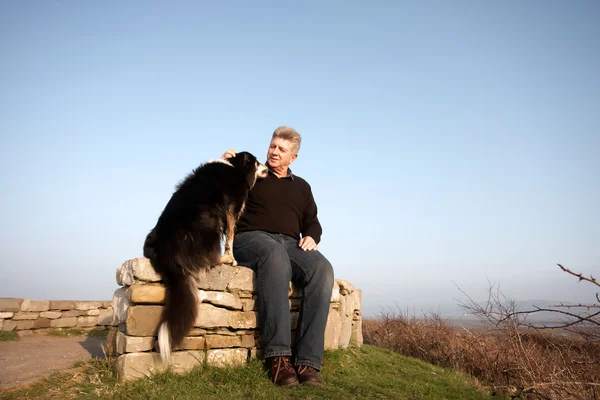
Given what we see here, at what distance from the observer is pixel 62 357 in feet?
18.8

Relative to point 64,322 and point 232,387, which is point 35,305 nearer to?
point 64,322

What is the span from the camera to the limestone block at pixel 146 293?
383 cm

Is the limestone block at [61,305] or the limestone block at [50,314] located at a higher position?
the limestone block at [61,305]

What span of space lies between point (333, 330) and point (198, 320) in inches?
78.2

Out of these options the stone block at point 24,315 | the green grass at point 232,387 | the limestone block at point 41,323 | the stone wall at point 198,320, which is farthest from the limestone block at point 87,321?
the stone wall at point 198,320

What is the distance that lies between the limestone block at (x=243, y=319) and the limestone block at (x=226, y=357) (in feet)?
0.81

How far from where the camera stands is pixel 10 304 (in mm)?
8555

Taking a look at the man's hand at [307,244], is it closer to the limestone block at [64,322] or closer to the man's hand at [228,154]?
the man's hand at [228,154]

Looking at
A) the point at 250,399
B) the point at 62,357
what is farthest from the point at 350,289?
the point at 62,357

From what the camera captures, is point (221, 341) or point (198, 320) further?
point (221, 341)

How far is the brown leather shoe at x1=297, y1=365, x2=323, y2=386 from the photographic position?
12.7ft

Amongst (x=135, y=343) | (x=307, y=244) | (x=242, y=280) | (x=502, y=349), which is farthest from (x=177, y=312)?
(x=502, y=349)

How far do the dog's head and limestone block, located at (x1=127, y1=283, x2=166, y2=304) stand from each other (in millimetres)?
1449

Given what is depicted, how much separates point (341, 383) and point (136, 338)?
6.51 feet
